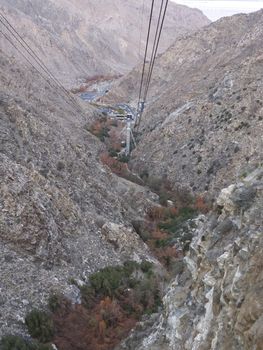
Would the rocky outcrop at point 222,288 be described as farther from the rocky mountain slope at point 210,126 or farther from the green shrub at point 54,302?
the rocky mountain slope at point 210,126

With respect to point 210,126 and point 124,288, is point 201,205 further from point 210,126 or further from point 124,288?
point 124,288

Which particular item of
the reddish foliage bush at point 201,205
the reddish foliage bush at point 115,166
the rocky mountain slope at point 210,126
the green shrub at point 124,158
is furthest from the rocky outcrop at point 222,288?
the green shrub at point 124,158

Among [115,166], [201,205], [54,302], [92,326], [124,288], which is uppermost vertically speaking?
[115,166]

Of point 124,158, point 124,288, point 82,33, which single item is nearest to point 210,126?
point 124,158

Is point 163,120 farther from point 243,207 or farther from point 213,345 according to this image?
point 213,345

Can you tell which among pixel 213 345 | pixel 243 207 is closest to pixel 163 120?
pixel 243 207
